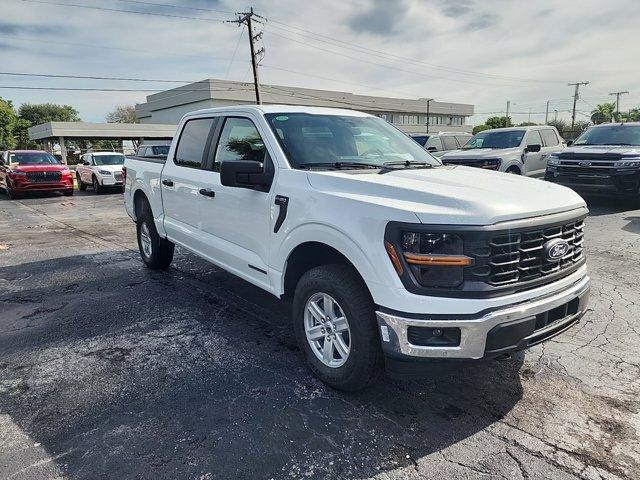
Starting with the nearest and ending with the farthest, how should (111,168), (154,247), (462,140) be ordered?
(154,247), (462,140), (111,168)

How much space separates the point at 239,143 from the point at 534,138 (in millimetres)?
10968

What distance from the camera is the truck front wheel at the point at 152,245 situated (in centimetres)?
612

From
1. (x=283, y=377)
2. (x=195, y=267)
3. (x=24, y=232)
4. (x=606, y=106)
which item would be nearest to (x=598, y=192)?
(x=195, y=267)

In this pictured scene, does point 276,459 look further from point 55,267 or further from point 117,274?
point 55,267

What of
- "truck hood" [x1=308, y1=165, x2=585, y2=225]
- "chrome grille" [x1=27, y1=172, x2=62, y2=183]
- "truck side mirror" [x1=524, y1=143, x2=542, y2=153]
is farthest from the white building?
"truck hood" [x1=308, y1=165, x2=585, y2=225]

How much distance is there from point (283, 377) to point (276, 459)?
89 cm

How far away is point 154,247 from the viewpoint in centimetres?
616

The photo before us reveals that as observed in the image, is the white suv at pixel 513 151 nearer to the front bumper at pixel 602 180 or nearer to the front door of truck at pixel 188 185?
the front bumper at pixel 602 180

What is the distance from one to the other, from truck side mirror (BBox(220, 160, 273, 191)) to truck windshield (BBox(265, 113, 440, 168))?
26cm

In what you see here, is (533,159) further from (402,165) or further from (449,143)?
(402,165)

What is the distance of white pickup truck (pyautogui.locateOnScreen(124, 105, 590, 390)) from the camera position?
2568 millimetres

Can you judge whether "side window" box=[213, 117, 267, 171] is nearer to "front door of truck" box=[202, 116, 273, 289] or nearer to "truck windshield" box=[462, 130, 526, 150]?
"front door of truck" box=[202, 116, 273, 289]

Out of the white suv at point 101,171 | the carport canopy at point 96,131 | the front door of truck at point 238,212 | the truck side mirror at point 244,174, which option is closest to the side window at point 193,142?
the front door of truck at point 238,212

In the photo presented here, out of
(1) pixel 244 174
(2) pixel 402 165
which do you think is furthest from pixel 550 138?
(1) pixel 244 174
